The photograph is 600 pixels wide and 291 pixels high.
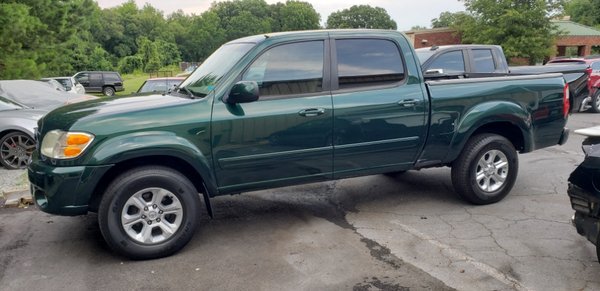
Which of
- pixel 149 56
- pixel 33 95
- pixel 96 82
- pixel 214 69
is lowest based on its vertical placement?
pixel 96 82

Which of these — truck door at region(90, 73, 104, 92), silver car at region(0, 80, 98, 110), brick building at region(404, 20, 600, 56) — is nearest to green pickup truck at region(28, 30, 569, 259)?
silver car at region(0, 80, 98, 110)

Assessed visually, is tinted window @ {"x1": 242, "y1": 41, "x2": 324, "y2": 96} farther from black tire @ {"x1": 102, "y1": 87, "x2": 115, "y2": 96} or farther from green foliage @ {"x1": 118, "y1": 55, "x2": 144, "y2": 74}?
green foliage @ {"x1": 118, "y1": 55, "x2": 144, "y2": 74}

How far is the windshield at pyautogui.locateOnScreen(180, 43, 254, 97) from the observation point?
14.9ft

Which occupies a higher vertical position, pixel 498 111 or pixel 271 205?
pixel 498 111

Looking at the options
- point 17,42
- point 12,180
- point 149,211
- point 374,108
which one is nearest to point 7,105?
point 12,180

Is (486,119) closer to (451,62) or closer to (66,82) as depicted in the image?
(451,62)

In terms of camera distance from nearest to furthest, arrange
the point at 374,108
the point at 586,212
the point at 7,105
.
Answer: the point at 586,212 → the point at 374,108 → the point at 7,105

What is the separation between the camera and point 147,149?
13.2 ft

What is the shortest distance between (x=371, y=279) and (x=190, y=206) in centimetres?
167

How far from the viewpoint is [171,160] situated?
4.34 meters

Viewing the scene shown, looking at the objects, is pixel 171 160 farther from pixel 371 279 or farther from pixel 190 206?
pixel 371 279

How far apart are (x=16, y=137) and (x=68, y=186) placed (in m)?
4.70

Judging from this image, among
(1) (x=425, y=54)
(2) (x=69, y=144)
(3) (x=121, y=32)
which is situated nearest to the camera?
(2) (x=69, y=144)

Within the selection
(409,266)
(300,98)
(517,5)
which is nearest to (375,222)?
(409,266)
